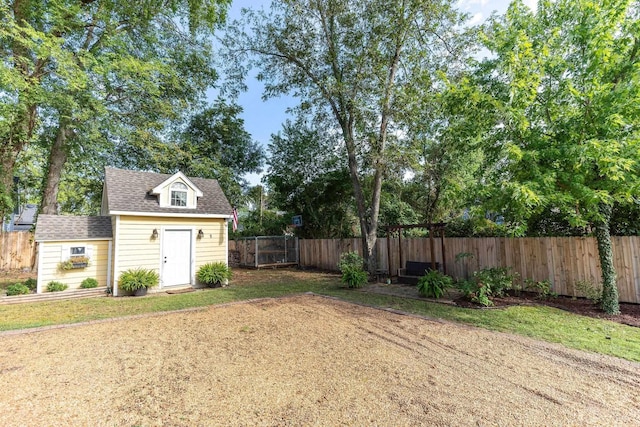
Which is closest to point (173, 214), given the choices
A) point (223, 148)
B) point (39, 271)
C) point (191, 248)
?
point (191, 248)

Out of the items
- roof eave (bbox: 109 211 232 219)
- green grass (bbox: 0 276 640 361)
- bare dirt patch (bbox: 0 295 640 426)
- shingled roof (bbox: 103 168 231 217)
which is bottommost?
green grass (bbox: 0 276 640 361)

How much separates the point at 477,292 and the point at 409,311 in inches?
76.4

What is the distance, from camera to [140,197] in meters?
10.1

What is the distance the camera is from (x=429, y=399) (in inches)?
118

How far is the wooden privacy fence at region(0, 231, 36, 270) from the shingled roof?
28.3 ft

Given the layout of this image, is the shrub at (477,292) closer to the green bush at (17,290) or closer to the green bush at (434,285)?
the green bush at (434,285)

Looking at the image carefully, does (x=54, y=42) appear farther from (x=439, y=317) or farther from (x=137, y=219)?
(x=439, y=317)

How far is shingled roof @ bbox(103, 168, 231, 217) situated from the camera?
955 centimetres

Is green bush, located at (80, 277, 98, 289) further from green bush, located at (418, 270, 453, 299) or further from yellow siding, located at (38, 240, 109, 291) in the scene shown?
green bush, located at (418, 270, 453, 299)

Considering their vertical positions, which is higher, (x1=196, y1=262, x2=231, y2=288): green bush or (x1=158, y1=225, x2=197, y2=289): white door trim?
(x1=158, y1=225, x2=197, y2=289): white door trim

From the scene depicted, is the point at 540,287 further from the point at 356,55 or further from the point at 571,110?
the point at 356,55

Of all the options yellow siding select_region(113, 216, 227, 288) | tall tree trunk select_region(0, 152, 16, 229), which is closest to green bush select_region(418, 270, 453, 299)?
yellow siding select_region(113, 216, 227, 288)

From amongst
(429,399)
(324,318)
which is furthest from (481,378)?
(324,318)

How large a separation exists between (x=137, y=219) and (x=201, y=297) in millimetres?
3561
